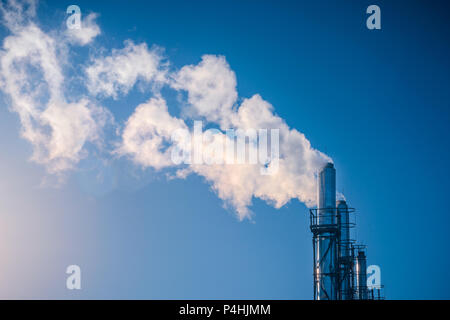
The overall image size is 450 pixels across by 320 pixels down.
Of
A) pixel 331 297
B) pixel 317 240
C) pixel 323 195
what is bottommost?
pixel 331 297

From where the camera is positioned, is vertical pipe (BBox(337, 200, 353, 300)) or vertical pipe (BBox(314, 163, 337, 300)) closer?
vertical pipe (BBox(314, 163, 337, 300))

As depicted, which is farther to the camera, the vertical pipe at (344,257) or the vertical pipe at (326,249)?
the vertical pipe at (344,257)

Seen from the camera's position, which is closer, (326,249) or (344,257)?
(326,249)
